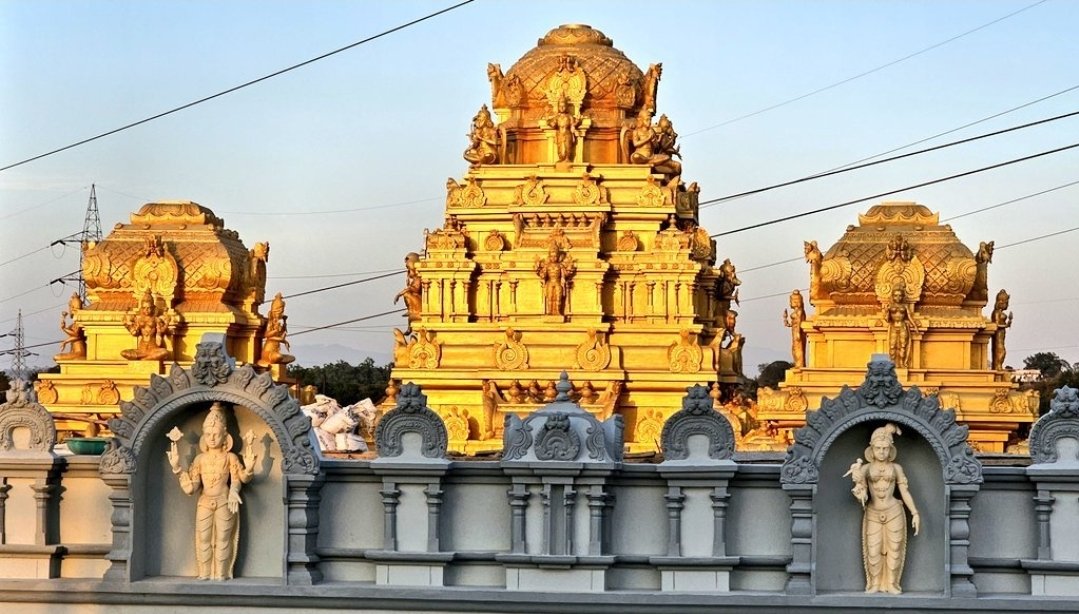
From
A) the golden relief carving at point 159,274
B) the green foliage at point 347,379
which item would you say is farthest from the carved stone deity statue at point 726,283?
the green foliage at point 347,379

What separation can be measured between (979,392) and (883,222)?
4.87m

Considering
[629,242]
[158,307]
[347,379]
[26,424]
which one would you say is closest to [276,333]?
[158,307]

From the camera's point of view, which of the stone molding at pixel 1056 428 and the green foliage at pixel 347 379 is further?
the green foliage at pixel 347 379

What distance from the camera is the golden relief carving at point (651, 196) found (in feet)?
203

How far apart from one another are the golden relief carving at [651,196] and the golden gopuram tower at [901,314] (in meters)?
6.55

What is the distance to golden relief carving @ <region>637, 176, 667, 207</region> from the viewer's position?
203 ft

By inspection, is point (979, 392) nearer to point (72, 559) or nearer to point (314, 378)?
point (72, 559)

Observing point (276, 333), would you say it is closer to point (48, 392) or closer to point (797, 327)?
point (48, 392)

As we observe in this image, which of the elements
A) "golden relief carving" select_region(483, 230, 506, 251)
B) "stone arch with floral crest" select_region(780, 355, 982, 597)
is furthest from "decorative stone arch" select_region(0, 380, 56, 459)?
"golden relief carving" select_region(483, 230, 506, 251)

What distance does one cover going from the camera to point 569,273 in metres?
60.2

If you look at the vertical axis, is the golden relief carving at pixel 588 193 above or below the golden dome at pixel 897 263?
above

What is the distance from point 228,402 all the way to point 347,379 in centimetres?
9821

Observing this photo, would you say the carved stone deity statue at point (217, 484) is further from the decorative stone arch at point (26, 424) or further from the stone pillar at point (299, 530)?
the decorative stone arch at point (26, 424)

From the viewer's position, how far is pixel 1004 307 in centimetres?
5647
